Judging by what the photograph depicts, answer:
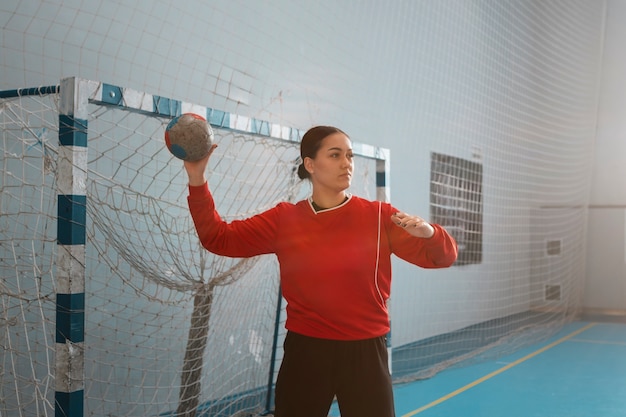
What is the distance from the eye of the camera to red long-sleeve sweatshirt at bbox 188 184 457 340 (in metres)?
2.06

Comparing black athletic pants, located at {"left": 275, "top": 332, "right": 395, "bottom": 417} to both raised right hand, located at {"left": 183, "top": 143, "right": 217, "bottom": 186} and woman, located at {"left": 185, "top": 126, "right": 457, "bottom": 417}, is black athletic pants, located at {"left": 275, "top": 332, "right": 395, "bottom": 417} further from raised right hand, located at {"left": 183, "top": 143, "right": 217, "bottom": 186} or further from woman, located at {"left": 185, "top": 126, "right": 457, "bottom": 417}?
raised right hand, located at {"left": 183, "top": 143, "right": 217, "bottom": 186}

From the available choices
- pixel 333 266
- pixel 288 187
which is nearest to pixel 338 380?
pixel 333 266

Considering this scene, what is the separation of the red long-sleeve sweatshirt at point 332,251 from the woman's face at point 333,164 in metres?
0.08

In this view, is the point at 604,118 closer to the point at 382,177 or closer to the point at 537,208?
the point at 537,208

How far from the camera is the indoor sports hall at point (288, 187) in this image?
10.3ft

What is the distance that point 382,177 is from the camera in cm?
438

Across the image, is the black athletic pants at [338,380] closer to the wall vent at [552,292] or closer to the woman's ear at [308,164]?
the woman's ear at [308,164]

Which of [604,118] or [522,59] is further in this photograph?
[604,118]

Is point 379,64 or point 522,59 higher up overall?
point 522,59

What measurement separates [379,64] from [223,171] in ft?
8.37

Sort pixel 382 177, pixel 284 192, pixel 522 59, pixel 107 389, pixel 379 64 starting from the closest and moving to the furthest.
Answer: pixel 107 389, pixel 284 192, pixel 382 177, pixel 379 64, pixel 522 59

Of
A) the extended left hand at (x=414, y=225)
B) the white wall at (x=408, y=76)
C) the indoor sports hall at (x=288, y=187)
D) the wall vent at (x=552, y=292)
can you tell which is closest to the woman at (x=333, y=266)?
the extended left hand at (x=414, y=225)

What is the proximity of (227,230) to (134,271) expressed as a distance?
1756mm

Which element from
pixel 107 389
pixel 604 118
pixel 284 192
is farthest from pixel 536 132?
pixel 107 389
